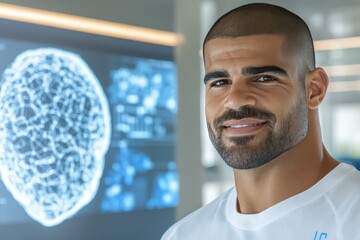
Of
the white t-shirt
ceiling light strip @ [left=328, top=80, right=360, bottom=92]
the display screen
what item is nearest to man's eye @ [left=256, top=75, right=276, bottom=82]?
the white t-shirt

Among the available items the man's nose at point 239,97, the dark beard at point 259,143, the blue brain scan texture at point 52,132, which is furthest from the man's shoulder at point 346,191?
the blue brain scan texture at point 52,132

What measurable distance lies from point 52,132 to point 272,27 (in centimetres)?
123

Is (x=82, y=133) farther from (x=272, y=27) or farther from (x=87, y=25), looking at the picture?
(x=272, y=27)

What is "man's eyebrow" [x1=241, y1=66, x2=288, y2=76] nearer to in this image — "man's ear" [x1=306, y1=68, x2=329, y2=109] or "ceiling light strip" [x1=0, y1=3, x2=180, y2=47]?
"man's ear" [x1=306, y1=68, x2=329, y2=109]

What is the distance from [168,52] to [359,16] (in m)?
0.85

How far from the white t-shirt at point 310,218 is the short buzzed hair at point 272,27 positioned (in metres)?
0.20

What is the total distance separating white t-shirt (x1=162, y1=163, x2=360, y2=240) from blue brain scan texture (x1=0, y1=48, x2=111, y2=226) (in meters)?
1.01

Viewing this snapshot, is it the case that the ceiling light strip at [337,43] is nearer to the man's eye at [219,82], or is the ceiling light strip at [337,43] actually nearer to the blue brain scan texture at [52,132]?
the blue brain scan texture at [52,132]

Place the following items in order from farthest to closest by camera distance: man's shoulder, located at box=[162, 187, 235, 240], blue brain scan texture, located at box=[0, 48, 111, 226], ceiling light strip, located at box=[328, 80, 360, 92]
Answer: ceiling light strip, located at box=[328, 80, 360, 92] → blue brain scan texture, located at box=[0, 48, 111, 226] → man's shoulder, located at box=[162, 187, 235, 240]

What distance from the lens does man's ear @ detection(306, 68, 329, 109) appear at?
3.87 feet

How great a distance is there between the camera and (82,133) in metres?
2.32

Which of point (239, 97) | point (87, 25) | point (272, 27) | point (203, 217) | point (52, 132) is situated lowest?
point (203, 217)

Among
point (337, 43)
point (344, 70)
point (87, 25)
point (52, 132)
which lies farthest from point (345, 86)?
point (52, 132)

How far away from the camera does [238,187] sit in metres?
1.25
